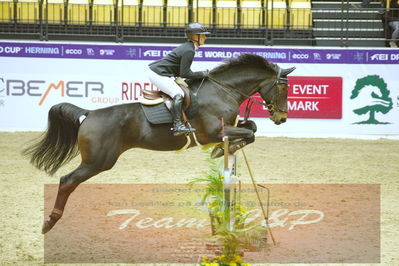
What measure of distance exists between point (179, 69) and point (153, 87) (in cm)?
767

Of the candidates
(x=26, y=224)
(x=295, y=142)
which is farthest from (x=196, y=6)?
(x=26, y=224)

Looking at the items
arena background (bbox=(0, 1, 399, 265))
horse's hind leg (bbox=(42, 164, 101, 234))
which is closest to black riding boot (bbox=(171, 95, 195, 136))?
horse's hind leg (bbox=(42, 164, 101, 234))

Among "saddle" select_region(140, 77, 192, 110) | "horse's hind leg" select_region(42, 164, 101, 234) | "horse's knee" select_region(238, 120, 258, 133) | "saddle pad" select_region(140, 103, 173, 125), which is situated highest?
"saddle" select_region(140, 77, 192, 110)

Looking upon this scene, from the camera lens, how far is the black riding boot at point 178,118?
7.58 meters

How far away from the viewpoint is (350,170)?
40.0ft

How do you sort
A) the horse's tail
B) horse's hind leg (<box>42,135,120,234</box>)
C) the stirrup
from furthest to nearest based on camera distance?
the horse's tail → the stirrup → horse's hind leg (<box>42,135,120,234</box>)

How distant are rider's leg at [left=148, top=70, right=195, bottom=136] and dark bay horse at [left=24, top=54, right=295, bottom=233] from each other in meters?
0.26

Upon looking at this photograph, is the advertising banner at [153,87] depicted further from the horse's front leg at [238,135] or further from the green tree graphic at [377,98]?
the horse's front leg at [238,135]

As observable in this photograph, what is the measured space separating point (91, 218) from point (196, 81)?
2.35 metres

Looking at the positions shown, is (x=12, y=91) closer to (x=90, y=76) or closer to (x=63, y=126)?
(x=90, y=76)

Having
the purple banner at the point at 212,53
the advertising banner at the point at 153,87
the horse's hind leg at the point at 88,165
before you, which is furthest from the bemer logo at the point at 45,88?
the horse's hind leg at the point at 88,165

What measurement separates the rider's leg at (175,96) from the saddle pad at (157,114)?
119 mm

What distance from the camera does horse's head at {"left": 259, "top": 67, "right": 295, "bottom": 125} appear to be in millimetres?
8297

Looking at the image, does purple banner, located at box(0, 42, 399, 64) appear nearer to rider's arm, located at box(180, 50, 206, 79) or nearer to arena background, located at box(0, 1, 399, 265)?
arena background, located at box(0, 1, 399, 265)
